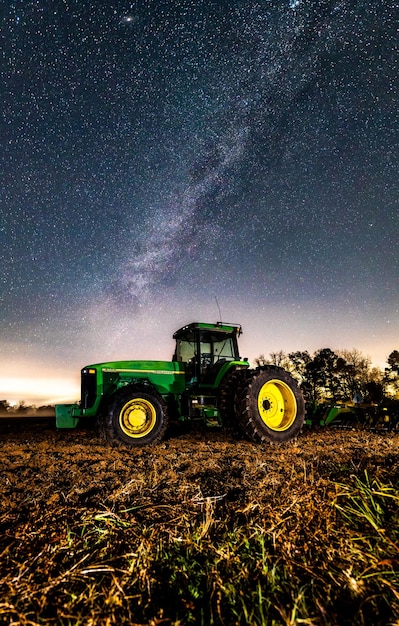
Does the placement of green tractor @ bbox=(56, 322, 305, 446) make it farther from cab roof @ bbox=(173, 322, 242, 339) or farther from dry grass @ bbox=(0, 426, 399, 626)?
dry grass @ bbox=(0, 426, 399, 626)

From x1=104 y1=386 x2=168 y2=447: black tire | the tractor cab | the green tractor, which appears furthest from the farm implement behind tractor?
x1=104 y1=386 x2=168 y2=447: black tire

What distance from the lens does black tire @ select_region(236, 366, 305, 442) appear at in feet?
21.9

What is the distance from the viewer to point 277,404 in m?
7.57

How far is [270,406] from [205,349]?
8.22 ft

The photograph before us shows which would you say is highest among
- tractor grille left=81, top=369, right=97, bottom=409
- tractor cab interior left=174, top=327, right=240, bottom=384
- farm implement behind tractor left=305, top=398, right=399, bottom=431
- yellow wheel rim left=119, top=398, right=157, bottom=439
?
tractor cab interior left=174, top=327, right=240, bottom=384

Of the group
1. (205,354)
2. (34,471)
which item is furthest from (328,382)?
(34,471)

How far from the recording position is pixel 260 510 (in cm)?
210

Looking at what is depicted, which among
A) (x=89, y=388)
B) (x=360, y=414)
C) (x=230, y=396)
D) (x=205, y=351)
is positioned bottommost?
(x=360, y=414)

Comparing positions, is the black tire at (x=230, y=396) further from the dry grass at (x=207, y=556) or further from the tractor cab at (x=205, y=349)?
the dry grass at (x=207, y=556)

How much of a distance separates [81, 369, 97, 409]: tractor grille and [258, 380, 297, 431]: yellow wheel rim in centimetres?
387

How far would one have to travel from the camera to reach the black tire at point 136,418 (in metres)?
7.03

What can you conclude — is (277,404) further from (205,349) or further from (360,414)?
(360,414)

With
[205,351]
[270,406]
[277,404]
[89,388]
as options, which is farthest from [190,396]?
[89,388]

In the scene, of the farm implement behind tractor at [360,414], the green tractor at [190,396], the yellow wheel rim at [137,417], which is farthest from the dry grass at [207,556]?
the farm implement behind tractor at [360,414]
